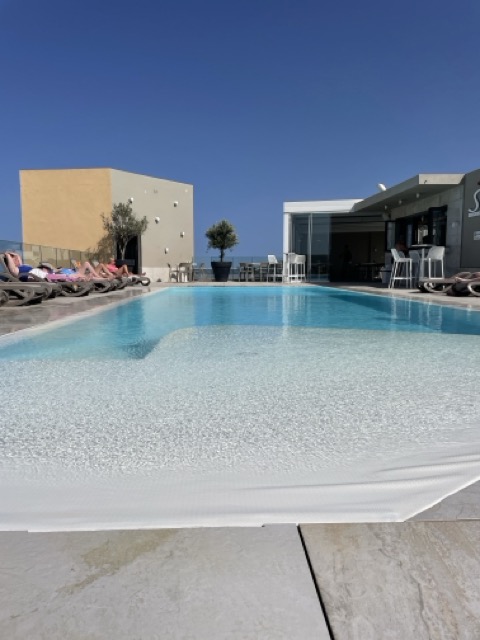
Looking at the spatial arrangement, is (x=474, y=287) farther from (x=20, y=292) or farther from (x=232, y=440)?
(x=20, y=292)

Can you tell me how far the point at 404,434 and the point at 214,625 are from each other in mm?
1265

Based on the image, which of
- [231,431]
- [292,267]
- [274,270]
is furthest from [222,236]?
[231,431]

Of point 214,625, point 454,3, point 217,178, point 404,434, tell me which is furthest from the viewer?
point 217,178

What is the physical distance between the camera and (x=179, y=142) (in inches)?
1072

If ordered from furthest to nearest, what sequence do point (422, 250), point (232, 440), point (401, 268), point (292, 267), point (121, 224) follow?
point (292, 267)
point (121, 224)
point (401, 268)
point (422, 250)
point (232, 440)

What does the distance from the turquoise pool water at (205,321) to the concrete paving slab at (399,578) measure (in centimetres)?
272

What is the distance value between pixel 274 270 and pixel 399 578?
617 inches

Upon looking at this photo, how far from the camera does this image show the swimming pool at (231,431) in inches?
46.9

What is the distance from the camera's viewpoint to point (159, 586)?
81 cm

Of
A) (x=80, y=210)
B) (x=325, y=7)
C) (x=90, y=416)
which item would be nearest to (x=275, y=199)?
(x=325, y=7)

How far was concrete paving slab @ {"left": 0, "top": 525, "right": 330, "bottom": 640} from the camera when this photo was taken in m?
0.71

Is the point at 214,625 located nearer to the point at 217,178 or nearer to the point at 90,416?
the point at 90,416

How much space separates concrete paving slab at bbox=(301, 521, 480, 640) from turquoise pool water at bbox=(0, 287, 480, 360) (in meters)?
2.72

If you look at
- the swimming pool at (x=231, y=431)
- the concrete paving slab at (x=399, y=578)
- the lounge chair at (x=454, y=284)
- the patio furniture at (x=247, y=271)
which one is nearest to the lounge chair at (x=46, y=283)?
the swimming pool at (x=231, y=431)
